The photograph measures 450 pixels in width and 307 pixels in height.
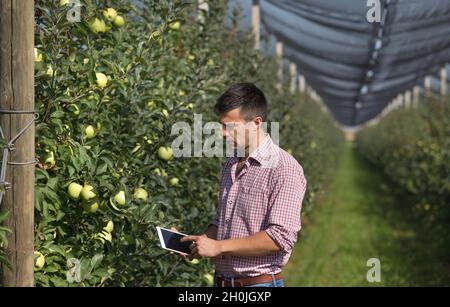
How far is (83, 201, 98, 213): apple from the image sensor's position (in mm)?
2508

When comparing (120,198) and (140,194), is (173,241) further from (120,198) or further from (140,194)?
(140,194)

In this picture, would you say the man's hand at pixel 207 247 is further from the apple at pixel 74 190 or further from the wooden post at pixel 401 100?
the wooden post at pixel 401 100

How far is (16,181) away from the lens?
2.05m

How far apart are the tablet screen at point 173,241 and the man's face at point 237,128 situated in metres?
0.37

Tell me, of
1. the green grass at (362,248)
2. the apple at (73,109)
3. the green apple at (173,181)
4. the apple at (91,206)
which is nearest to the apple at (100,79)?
the apple at (73,109)

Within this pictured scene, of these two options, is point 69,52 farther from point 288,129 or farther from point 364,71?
point 364,71

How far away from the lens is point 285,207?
7.47 ft

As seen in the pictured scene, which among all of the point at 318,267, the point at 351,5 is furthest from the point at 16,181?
the point at 351,5

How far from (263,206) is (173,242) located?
0.34m

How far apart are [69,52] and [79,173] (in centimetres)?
49

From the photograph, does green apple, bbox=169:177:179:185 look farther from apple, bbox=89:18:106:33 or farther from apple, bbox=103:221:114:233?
apple, bbox=89:18:106:33

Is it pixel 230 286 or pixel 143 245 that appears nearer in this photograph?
pixel 230 286

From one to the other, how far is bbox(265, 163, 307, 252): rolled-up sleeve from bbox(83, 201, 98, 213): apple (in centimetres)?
65

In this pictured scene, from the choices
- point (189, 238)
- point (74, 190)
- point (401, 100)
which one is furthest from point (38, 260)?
point (401, 100)
